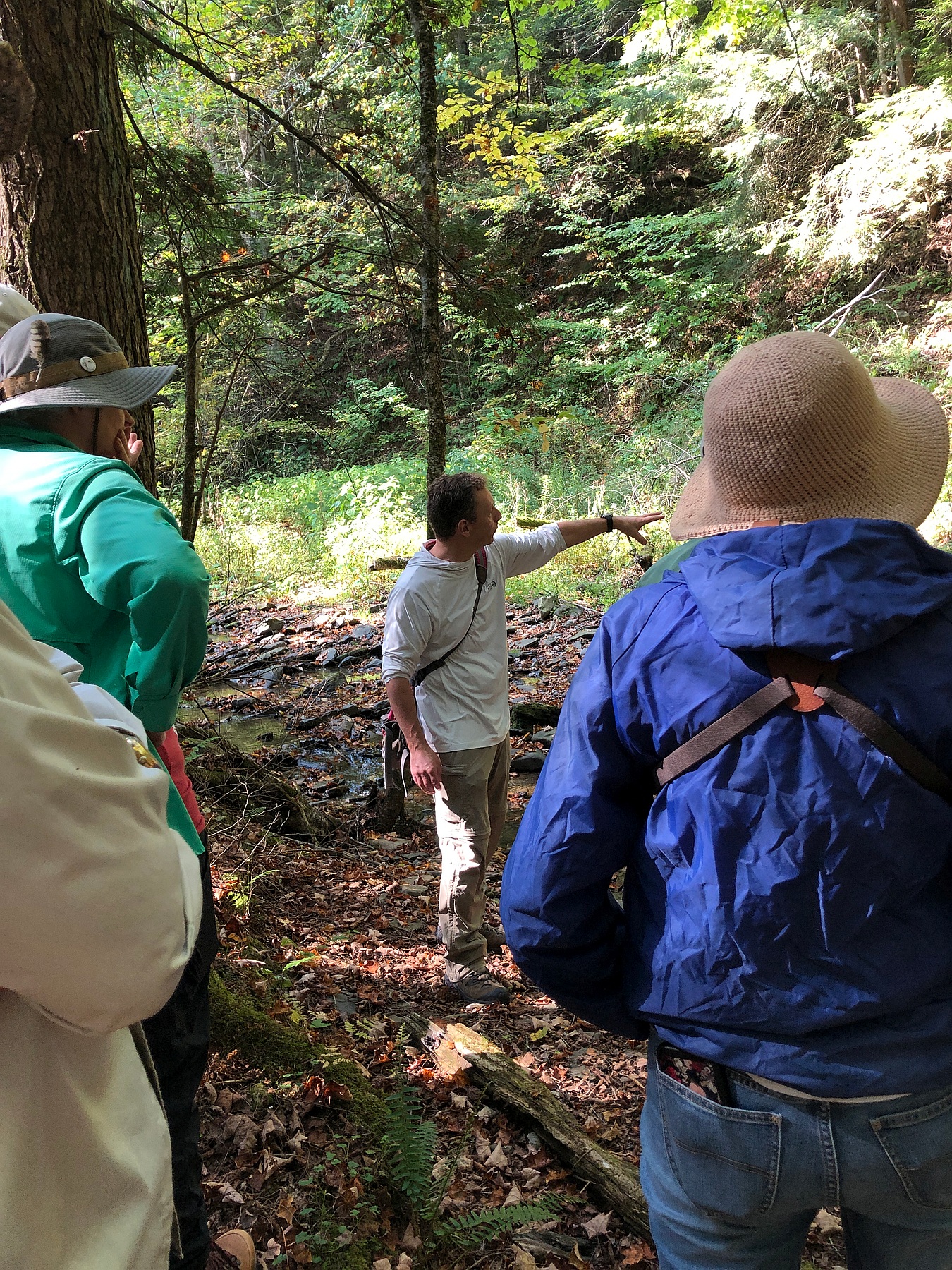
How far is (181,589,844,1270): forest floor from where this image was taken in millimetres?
2533

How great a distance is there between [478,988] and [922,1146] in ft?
10.3

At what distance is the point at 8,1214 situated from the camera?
866 millimetres

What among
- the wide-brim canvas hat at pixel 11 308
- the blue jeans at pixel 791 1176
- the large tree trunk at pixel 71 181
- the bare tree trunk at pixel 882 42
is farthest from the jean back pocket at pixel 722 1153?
the bare tree trunk at pixel 882 42

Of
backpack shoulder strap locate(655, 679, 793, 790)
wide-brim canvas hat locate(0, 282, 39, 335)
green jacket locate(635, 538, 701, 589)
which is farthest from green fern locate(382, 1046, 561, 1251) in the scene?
wide-brim canvas hat locate(0, 282, 39, 335)

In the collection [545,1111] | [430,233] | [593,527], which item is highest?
[430,233]

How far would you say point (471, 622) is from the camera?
13.3 ft

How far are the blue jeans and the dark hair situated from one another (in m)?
2.83

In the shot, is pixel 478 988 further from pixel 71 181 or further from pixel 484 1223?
pixel 71 181

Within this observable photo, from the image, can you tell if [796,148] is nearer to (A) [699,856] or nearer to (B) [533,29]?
(B) [533,29]

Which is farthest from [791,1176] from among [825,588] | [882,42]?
[882,42]

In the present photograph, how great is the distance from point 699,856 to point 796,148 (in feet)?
61.0

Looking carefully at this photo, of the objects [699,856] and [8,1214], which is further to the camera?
[699,856]

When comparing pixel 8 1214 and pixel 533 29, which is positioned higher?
pixel 533 29

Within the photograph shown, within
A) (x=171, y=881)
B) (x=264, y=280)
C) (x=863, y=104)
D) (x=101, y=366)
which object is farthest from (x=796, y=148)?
(x=171, y=881)
